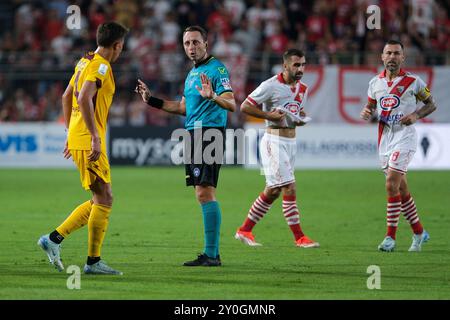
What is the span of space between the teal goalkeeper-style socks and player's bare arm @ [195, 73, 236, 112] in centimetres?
102

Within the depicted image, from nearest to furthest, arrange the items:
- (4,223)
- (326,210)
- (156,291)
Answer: (156,291) < (4,223) < (326,210)

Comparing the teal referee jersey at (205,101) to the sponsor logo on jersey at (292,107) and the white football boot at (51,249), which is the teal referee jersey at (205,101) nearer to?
the white football boot at (51,249)

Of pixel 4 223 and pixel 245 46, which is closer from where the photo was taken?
pixel 4 223

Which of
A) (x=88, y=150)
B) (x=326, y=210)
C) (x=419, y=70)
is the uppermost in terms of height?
(x=419, y=70)

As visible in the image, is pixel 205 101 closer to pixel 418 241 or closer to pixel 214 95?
pixel 214 95

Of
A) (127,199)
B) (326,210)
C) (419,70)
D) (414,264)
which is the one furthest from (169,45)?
(414,264)

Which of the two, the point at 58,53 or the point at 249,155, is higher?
the point at 58,53

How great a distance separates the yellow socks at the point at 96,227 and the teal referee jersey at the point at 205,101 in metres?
1.40

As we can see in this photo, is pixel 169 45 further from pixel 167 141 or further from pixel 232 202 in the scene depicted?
pixel 232 202

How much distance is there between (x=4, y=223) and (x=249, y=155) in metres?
11.0

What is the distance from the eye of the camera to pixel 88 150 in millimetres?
8375

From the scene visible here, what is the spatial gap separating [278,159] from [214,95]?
8.16 feet

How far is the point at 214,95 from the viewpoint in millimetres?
8773

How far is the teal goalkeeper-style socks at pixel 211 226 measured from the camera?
9102 mm
